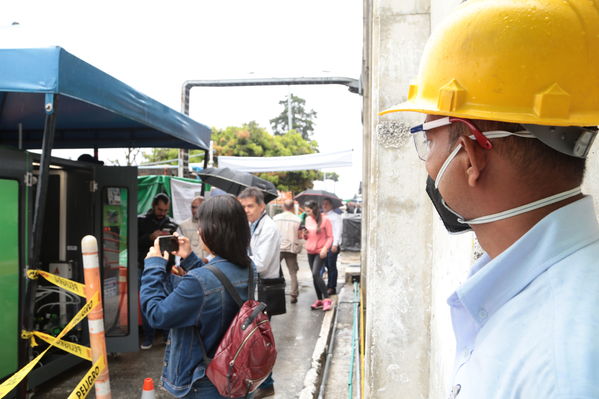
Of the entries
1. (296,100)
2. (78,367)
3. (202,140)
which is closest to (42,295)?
(78,367)

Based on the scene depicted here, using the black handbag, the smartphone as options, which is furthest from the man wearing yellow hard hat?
the black handbag

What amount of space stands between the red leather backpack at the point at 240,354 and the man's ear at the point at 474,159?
1727mm

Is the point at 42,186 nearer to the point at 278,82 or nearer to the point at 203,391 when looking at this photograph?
the point at 203,391

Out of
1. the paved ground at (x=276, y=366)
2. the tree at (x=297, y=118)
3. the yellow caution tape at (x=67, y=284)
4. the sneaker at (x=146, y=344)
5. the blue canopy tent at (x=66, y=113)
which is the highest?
the tree at (x=297, y=118)

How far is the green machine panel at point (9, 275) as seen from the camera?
150 inches

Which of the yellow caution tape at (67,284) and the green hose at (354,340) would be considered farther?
the green hose at (354,340)

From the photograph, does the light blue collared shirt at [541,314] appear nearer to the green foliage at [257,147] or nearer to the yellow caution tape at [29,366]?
the yellow caution tape at [29,366]

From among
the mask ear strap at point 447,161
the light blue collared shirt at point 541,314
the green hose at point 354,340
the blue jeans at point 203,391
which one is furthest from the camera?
the green hose at point 354,340

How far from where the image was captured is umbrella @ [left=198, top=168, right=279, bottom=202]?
6.05 metres

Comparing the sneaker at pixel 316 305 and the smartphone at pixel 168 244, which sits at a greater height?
the smartphone at pixel 168 244

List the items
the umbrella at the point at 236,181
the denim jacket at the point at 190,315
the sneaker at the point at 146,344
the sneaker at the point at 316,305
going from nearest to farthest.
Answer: the denim jacket at the point at 190,315
the sneaker at the point at 146,344
the umbrella at the point at 236,181
the sneaker at the point at 316,305

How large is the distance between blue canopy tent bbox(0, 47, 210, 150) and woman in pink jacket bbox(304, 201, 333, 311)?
291cm

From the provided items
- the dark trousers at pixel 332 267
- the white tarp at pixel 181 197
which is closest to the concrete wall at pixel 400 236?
the dark trousers at pixel 332 267

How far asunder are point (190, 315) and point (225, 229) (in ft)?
1.79
